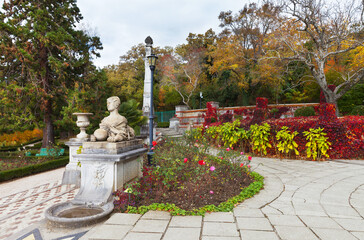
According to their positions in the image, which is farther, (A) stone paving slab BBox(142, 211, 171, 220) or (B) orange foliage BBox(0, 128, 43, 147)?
(B) orange foliage BBox(0, 128, 43, 147)

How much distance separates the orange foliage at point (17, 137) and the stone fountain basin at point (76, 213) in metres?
12.7

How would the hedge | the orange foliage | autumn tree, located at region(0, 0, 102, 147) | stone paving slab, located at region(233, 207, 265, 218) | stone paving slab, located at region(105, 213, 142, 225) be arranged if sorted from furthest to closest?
the orange foliage, autumn tree, located at region(0, 0, 102, 147), the hedge, stone paving slab, located at region(233, 207, 265, 218), stone paving slab, located at region(105, 213, 142, 225)

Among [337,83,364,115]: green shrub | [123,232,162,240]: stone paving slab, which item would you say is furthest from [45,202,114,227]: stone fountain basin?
[337,83,364,115]: green shrub

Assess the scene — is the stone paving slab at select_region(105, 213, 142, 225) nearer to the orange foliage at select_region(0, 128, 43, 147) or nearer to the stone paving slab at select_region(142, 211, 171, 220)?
the stone paving slab at select_region(142, 211, 171, 220)

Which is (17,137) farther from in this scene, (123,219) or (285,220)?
(285,220)

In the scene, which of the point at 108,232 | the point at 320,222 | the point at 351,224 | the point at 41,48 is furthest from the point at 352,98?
the point at 41,48

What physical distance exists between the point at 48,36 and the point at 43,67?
171 centimetres

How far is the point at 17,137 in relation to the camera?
47.8 ft

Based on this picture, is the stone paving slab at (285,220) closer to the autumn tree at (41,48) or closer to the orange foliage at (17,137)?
the autumn tree at (41,48)

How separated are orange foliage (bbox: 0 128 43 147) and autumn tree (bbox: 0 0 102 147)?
482 centimetres

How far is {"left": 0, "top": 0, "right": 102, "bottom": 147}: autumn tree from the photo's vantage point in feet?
31.7

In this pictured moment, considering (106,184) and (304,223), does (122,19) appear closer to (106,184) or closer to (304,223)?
(106,184)

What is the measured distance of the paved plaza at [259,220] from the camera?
227 centimetres

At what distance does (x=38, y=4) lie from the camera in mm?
10414
